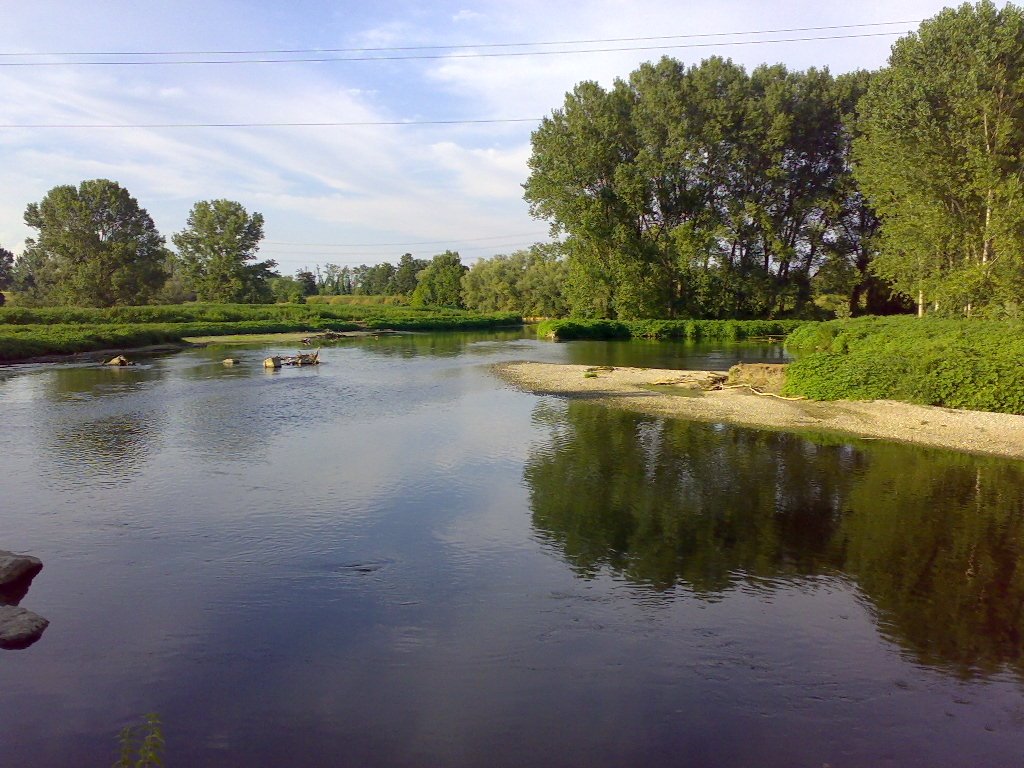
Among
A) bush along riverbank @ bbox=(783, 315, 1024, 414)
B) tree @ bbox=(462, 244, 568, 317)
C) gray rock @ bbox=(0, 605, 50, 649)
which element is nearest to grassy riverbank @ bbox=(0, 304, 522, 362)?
tree @ bbox=(462, 244, 568, 317)

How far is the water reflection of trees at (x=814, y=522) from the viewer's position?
962cm

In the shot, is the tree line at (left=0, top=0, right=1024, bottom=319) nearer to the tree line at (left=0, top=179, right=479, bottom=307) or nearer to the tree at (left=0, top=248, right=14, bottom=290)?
the tree line at (left=0, top=179, right=479, bottom=307)

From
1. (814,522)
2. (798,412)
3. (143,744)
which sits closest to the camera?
(143,744)

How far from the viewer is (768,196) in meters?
62.2

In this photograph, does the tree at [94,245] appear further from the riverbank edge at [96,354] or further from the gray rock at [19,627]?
the gray rock at [19,627]

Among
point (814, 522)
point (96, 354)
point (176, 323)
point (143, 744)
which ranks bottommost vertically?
point (143, 744)

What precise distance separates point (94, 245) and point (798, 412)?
276 feet

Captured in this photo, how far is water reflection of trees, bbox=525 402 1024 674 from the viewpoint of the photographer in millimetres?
9617

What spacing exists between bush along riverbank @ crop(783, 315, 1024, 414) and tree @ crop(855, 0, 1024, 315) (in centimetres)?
694

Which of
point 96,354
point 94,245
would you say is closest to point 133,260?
point 94,245

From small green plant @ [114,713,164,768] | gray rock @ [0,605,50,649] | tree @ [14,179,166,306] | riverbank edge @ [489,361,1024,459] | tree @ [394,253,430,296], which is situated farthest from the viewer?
tree @ [394,253,430,296]

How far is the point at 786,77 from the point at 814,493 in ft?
189

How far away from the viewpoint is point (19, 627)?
882cm

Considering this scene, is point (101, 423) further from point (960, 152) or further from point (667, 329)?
point (667, 329)
